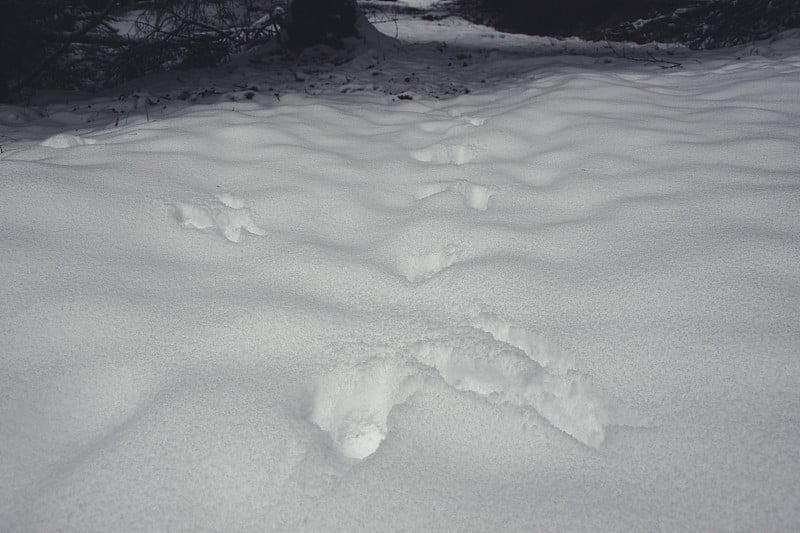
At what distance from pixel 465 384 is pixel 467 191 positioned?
98cm

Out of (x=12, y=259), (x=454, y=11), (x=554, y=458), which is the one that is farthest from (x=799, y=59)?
(x=454, y=11)

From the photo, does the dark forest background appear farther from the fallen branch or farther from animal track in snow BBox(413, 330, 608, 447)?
animal track in snow BBox(413, 330, 608, 447)

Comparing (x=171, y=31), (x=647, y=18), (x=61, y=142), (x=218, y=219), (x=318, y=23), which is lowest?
(x=218, y=219)

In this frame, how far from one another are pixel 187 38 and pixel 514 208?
4847mm

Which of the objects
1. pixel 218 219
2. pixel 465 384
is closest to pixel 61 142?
pixel 218 219

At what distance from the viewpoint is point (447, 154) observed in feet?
7.09

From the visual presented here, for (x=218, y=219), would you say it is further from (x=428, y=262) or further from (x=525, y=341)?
(x=525, y=341)

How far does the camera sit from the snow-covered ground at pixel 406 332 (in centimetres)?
74

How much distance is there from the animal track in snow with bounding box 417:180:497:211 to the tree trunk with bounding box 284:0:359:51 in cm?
426

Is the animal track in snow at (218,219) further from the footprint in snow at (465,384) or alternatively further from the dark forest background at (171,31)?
the dark forest background at (171,31)

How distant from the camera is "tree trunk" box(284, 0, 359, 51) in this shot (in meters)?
5.21

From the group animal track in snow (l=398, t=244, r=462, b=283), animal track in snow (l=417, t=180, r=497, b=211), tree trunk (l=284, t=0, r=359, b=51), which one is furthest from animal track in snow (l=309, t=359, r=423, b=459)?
tree trunk (l=284, t=0, r=359, b=51)

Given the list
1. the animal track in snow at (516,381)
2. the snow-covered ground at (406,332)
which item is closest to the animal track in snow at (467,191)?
the snow-covered ground at (406,332)

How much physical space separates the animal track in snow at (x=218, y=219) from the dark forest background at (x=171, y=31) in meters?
3.51
